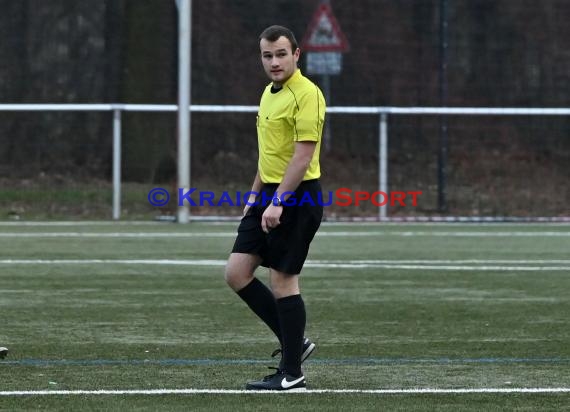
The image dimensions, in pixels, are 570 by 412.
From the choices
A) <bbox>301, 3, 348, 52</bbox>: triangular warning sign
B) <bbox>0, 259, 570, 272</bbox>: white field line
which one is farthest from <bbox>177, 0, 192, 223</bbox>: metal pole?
<bbox>0, 259, 570, 272</bbox>: white field line

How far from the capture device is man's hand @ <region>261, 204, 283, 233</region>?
21.9 ft

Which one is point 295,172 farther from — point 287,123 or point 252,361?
point 252,361

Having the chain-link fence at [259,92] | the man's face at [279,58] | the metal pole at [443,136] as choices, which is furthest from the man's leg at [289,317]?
the metal pole at [443,136]

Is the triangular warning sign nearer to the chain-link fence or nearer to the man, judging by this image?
the chain-link fence

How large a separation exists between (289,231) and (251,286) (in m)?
0.42

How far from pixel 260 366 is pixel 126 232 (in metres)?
9.21

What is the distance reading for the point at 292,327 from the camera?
6.89 m

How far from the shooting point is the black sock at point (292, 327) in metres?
6.86

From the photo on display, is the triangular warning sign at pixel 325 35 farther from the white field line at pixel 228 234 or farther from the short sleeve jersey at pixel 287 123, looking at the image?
the short sleeve jersey at pixel 287 123

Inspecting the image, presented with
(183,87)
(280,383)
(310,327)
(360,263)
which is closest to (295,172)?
(280,383)

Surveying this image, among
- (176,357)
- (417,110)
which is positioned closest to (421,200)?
(417,110)

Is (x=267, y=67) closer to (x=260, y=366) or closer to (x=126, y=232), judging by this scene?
(x=260, y=366)

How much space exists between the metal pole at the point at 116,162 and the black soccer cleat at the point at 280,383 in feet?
41.0

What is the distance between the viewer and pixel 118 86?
2206cm
